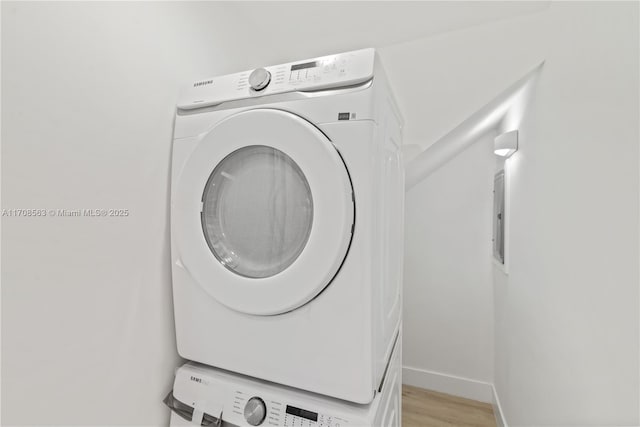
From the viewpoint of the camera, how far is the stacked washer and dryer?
2.51 ft

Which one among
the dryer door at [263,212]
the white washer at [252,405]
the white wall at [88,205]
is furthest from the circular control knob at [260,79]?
the white washer at [252,405]

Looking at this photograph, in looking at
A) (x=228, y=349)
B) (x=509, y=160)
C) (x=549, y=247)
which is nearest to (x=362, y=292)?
(x=228, y=349)

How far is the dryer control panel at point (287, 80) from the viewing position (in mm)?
796

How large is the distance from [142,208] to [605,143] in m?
1.39

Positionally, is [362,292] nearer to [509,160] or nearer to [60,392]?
[60,392]

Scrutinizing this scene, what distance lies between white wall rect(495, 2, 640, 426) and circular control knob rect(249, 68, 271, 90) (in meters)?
0.97

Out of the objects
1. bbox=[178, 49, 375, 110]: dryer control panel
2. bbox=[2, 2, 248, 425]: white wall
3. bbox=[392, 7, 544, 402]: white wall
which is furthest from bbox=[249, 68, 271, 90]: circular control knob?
bbox=[392, 7, 544, 402]: white wall

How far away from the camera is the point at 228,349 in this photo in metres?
0.92

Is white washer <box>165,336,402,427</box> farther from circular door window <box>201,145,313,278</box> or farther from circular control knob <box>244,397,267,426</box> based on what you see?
circular door window <box>201,145,313,278</box>

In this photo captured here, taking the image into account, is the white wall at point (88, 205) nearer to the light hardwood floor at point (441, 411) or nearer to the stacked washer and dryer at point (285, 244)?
the stacked washer and dryer at point (285, 244)

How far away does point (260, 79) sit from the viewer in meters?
0.91

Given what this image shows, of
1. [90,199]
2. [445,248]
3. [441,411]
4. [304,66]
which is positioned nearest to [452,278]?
[445,248]

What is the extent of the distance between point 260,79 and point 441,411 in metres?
2.37

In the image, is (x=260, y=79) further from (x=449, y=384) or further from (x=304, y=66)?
(x=449, y=384)
